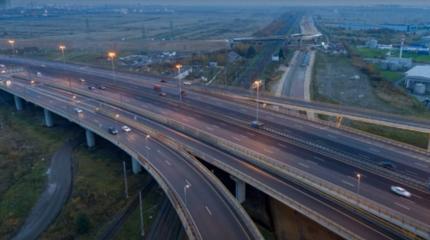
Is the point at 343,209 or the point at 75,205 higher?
the point at 343,209

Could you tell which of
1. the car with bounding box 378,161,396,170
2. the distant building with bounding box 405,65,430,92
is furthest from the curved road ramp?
the distant building with bounding box 405,65,430,92

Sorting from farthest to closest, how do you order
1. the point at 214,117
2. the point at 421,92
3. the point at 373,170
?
the point at 421,92 < the point at 214,117 < the point at 373,170

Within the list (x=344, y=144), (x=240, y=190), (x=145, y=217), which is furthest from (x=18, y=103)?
(x=344, y=144)

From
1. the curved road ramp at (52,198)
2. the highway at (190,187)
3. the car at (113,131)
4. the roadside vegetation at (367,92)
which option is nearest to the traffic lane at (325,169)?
the highway at (190,187)

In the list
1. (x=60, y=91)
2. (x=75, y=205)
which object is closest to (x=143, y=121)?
(x=75, y=205)

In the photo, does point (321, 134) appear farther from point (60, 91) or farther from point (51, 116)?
point (60, 91)

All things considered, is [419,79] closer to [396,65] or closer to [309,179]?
[396,65]

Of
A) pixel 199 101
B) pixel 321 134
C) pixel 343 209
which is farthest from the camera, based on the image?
pixel 199 101
